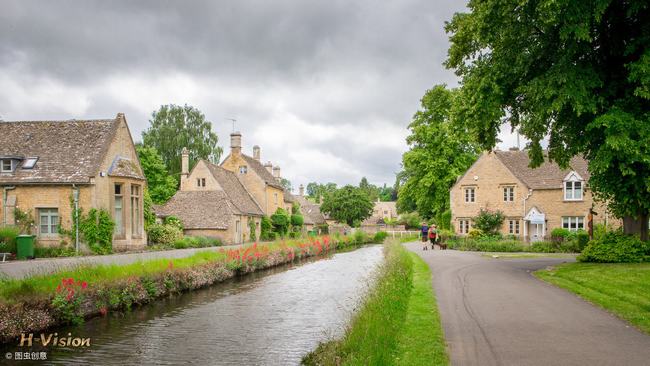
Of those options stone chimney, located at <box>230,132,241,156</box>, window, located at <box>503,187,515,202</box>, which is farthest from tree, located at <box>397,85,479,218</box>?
stone chimney, located at <box>230,132,241,156</box>

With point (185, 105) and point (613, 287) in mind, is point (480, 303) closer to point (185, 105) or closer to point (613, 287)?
point (613, 287)

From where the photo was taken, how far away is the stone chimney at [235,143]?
58469 millimetres

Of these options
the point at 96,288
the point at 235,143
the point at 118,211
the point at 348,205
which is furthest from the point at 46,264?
the point at 348,205

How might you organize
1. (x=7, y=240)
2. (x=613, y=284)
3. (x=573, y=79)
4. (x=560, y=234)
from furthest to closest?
(x=560, y=234), (x=7, y=240), (x=573, y=79), (x=613, y=284)

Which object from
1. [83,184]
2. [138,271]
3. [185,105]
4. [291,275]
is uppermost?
[185,105]

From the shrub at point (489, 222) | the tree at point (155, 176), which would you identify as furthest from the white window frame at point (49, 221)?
the shrub at point (489, 222)

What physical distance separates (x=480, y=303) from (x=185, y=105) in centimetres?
5944

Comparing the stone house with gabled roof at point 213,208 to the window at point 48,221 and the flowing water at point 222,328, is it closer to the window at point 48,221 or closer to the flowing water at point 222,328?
the window at point 48,221

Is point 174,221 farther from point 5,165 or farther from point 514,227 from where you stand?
point 514,227

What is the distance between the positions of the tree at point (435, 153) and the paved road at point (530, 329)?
35.2 m

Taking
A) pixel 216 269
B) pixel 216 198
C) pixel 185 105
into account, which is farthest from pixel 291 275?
pixel 185 105

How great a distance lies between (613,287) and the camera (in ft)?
48.3

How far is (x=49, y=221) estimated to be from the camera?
94.5 ft

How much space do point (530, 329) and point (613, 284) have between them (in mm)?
6961
